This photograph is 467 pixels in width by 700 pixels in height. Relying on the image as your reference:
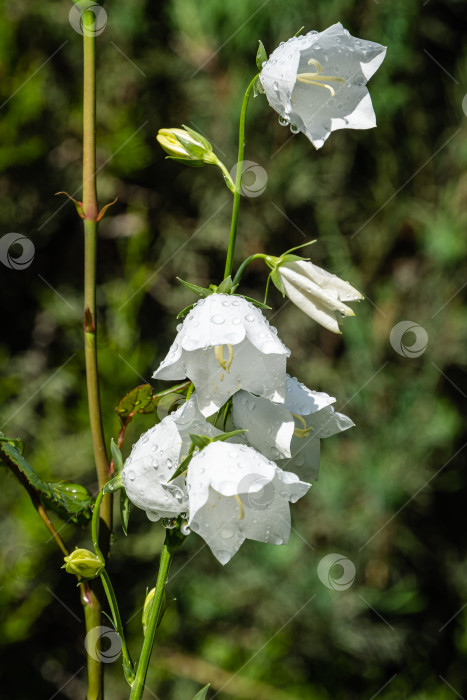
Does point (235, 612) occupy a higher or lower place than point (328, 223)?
lower

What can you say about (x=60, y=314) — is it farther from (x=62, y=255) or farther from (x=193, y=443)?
(x=193, y=443)

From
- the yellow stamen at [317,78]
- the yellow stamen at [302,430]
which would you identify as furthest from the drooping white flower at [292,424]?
the yellow stamen at [317,78]

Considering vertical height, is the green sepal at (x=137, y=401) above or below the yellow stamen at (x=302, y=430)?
above

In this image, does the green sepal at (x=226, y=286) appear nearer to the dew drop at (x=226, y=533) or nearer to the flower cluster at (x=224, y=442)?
the flower cluster at (x=224, y=442)

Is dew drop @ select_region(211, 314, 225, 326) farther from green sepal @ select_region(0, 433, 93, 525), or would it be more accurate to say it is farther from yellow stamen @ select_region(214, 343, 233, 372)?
green sepal @ select_region(0, 433, 93, 525)

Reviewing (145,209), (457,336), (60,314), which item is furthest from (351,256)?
(60,314)

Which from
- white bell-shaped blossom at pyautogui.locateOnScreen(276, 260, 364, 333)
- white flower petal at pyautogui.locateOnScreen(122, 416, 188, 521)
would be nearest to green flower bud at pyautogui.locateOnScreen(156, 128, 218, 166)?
white bell-shaped blossom at pyautogui.locateOnScreen(276, 260, 364, 333)
